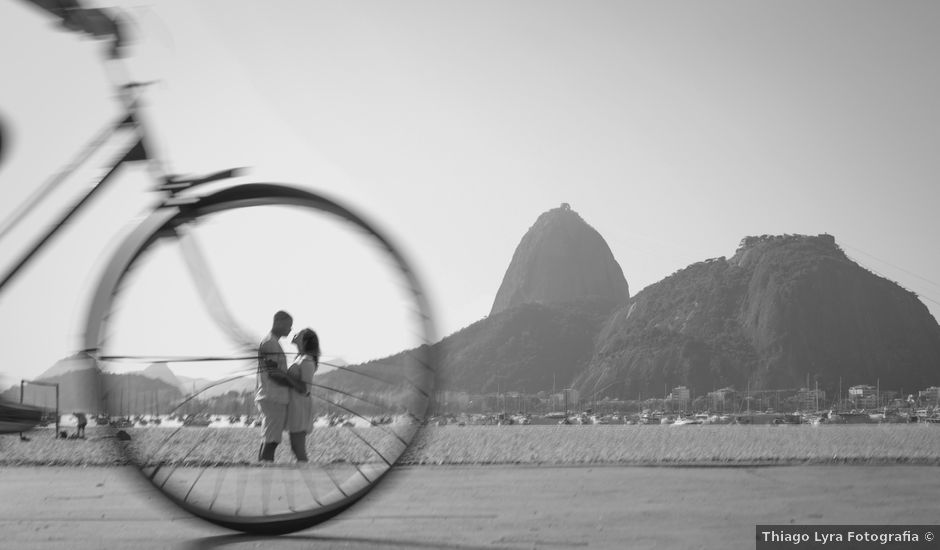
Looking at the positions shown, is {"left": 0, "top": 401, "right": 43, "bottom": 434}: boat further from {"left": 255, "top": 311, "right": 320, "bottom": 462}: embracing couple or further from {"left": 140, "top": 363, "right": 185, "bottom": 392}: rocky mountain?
{"left": 255, "top": 311, "right": 320, "bottom": 462}: embracing couple

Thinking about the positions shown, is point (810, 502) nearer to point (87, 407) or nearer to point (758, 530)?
point (758, 530)

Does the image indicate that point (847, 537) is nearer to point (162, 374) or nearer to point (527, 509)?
point (527, 509)

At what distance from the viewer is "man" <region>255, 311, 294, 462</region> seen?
168 inches

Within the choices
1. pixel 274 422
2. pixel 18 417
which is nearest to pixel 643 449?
pixel 274 422

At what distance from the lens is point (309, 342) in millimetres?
4285

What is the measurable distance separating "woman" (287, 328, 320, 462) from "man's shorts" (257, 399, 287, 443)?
0.14 ft

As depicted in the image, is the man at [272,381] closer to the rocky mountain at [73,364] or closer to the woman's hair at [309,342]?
the woman's hair at [309,342]

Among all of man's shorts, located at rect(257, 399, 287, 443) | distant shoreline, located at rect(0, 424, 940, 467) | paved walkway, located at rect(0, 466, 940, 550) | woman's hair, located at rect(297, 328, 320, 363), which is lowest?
distant shoreline, located at rect(0, 424, 940, 467)

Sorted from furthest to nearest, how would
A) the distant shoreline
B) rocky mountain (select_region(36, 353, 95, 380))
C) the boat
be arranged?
the distant shoreline < rocky mountain (select_region(36, 353, 95, 380)) < the boat

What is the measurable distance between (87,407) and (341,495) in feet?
4.06

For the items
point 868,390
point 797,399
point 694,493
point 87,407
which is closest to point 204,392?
point 87,407

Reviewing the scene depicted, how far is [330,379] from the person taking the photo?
171 inches

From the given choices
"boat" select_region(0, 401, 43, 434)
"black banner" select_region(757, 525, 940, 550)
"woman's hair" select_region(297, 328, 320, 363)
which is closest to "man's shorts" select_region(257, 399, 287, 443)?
"woman's hair" select_region(297, 328, 320, 363)

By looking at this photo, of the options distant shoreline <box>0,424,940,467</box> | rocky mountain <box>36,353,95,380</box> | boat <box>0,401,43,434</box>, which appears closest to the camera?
boat <box>0,401,43,434</box>
